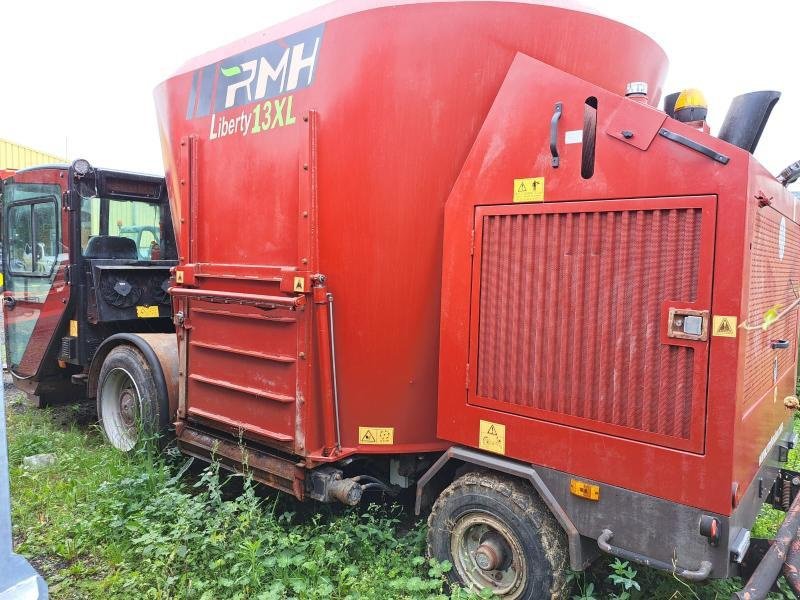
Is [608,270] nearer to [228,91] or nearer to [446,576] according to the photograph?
[446,576]

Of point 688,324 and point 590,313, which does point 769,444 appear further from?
point 590,313

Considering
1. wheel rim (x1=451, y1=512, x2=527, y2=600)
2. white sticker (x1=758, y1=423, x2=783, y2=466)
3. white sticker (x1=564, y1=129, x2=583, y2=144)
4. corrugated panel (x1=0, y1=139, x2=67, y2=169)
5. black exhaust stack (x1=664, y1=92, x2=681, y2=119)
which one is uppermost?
corrugated panel (x1=0, y1=139, x2=67, y2=169)

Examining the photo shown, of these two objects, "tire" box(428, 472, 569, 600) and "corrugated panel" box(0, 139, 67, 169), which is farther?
"corrugated panel" box(0, 139, 67, 169)

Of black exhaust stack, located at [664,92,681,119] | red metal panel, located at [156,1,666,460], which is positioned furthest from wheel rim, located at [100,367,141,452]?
black exhaust stack, located at [664,92,681,119]

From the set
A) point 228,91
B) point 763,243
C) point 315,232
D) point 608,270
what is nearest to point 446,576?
point 608,270

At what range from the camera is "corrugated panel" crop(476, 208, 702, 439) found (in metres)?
2.28

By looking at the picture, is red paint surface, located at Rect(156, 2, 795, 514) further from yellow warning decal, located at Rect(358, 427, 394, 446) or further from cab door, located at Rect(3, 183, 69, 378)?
cab door, located at Rect(3, 183, 69, 378)

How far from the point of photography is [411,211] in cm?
310

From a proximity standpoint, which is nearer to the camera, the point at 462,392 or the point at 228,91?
the point at 462,392

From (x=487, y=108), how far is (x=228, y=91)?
1765 mm

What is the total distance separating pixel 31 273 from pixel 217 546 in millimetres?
3894

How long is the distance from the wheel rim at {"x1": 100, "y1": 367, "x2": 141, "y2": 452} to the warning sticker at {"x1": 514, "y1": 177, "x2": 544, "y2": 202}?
362 cm

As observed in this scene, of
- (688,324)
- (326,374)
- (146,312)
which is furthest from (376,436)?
(146,312)

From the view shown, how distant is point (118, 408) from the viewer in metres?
4.96
